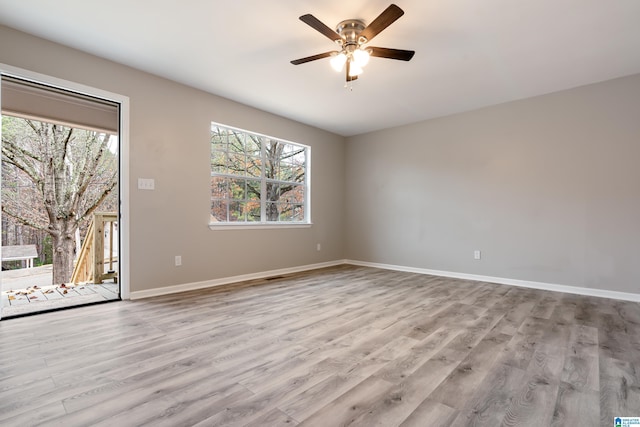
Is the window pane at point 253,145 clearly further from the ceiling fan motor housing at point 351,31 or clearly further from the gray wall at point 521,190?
the ceiling fan motor housing at point 351,31

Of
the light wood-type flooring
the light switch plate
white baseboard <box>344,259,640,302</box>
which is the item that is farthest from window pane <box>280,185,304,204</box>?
the light wood-type flooring

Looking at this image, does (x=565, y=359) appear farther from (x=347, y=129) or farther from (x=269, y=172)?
(x=347, y=129)

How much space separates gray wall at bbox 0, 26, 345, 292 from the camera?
9.69ft

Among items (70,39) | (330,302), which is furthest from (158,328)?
(70,39)

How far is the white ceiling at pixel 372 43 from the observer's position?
7.71 ft

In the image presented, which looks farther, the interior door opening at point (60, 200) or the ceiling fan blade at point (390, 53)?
the interior door opening at point (60, 200)

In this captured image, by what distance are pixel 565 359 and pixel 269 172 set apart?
4177mm

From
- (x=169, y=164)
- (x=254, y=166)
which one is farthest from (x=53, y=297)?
(x=254, y=166)

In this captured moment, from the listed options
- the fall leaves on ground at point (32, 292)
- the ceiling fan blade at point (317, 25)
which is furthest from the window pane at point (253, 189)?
the ceiling fan blade at point (317, 25)

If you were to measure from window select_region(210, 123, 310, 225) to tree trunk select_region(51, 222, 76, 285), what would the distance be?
135 inches

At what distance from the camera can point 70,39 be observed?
2783 millimetres

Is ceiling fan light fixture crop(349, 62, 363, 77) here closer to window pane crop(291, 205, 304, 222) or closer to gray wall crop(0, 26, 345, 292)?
gray wall crop(0, 26, 345, 292)

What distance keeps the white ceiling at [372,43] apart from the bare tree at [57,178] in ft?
9.11

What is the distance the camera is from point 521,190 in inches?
164
